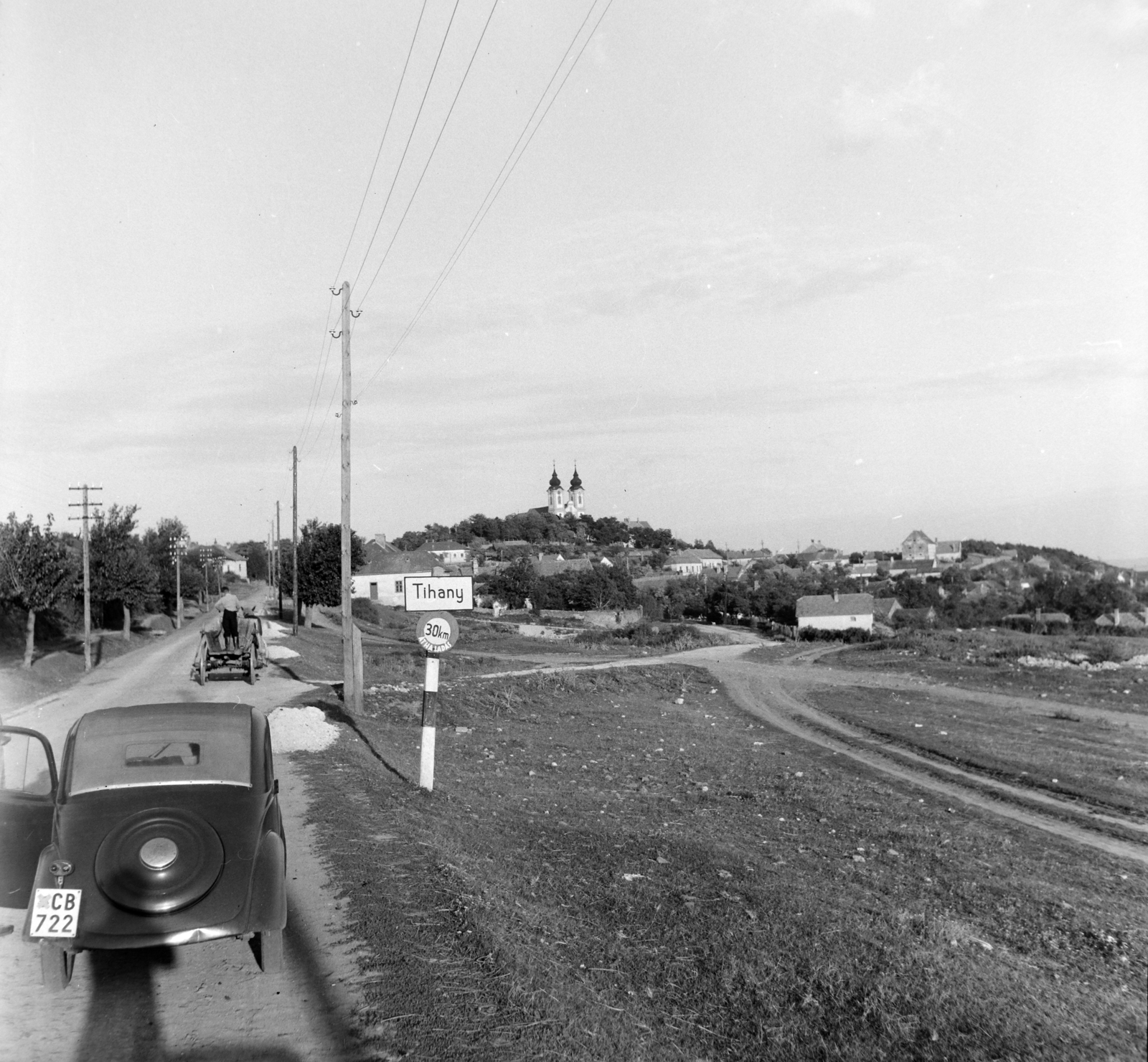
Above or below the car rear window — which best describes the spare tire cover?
below

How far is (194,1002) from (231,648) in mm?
15459

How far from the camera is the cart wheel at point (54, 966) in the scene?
16.9 feet

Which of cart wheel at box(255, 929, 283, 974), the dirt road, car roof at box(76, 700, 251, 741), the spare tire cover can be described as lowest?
the dirt road

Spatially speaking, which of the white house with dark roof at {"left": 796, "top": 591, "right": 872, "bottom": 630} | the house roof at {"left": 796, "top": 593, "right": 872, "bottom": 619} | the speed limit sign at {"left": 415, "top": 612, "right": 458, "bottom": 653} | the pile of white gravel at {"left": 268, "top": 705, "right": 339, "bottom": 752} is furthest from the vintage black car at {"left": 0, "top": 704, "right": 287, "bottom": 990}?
the house roof at {"left": 796, "top": 593, "right": 872, "bottom": 619}

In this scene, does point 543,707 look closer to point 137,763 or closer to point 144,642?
point 137,763

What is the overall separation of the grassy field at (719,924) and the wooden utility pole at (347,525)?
216 inches

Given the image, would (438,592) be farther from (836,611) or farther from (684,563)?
(684,563)

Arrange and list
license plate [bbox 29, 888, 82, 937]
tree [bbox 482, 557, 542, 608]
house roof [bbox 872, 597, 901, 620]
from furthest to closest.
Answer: house roof [bbox 872, 597, 901, 620], tree [bbox 482, 557, 542, 608], license plate [bbox 29, 888, 82, 937]

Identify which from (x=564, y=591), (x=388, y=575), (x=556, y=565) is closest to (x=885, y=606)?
(x=564, y=591)

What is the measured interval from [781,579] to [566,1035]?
117773mm

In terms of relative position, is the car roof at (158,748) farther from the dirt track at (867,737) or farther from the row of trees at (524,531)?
the row of trees at (524,531)

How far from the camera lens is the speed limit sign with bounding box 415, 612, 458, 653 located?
37.3 ft

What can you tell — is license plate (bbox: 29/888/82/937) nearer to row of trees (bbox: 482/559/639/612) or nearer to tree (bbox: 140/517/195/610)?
tree (bbox: 140/517/195/610)

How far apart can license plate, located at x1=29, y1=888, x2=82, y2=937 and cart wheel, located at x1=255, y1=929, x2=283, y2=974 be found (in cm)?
102
